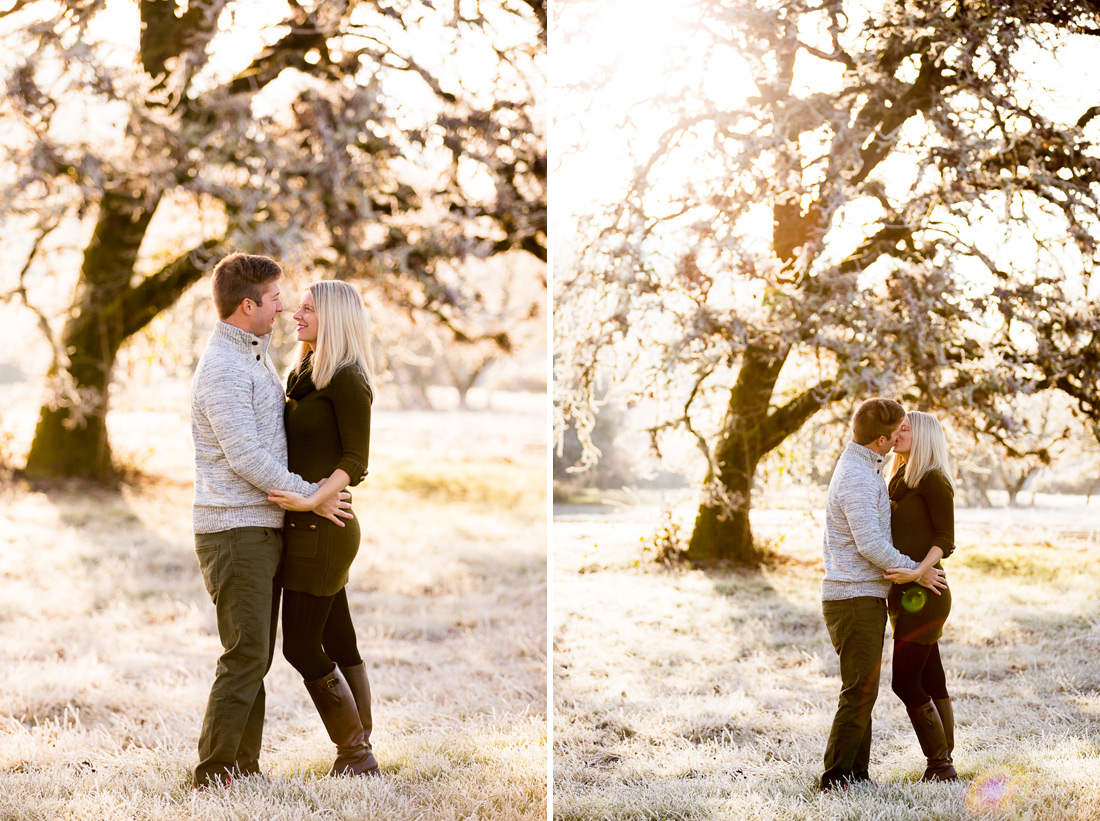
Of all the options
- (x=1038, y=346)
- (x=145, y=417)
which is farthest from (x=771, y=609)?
(x=145, y=417)

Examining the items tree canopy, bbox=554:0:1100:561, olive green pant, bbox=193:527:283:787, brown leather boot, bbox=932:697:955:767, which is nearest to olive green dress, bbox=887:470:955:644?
brown leather boot, bbox=932:697:955:767

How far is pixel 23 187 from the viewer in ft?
17.5

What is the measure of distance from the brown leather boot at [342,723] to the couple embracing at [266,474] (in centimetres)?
7

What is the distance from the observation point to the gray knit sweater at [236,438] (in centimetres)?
228

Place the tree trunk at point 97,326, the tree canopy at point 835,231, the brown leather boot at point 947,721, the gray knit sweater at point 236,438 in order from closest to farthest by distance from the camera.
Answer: the gray knit sweater at point 236,438
the brown leather boot at point 947,721
the tree canopy at point 835,231
the tree trunk at point 97,326

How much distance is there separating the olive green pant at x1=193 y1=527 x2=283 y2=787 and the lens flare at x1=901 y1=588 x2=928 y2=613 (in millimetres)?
1636

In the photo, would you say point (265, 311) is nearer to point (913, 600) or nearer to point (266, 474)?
point (266, 474)

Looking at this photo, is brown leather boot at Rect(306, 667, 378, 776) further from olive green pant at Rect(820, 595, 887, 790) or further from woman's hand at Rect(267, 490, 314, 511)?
olive green pant at Rect(820, 595, 887, 790)

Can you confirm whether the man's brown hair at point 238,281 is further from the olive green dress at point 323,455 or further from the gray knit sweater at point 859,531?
the gray knit sweater at point 859,531

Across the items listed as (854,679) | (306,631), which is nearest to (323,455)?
(306,631)

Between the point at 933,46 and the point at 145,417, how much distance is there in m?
5.83

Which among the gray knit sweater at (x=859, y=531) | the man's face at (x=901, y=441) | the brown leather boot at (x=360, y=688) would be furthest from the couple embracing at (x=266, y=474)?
the man's face at (x=901, y=441)

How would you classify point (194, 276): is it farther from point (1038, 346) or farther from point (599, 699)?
point (1038, 346)

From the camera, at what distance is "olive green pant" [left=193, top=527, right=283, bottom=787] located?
2322 mm
